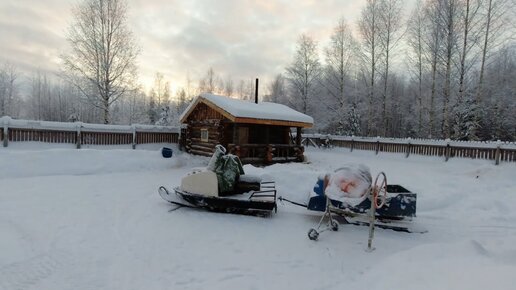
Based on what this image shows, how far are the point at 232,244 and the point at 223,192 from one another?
2.06 meters

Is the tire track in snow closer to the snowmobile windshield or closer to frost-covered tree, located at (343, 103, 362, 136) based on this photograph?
the snowmobile windshield

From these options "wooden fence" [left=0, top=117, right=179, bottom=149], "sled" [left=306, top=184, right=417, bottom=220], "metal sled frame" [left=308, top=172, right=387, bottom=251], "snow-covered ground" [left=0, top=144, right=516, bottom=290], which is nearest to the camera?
"snow-covered ground" [left=0, top=144, right=516, bottom=290]

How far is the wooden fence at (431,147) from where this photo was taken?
13.8 meters

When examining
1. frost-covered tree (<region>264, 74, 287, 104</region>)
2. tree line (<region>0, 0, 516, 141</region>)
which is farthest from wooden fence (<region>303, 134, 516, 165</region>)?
frost-covered tree (<region>264, 74, 287, 104</region>)

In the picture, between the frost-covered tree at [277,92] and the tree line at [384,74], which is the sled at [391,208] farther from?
the frost-covered tree at [277,92]

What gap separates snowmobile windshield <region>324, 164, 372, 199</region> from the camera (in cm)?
520

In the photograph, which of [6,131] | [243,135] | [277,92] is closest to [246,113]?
[243,135]

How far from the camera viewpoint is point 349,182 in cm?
526

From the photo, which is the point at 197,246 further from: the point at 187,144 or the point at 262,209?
A: the point at 187,144

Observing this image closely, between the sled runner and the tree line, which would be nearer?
the sled runner

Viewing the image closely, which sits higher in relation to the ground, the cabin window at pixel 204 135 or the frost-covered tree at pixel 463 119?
the frost-covered tree at pixel 463 119

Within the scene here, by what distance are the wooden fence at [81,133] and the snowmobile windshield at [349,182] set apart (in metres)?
13.8

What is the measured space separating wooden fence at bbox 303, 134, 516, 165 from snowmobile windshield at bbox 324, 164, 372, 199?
→ 1212 cm

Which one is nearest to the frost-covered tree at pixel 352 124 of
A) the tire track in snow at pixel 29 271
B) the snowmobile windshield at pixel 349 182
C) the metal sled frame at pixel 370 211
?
the metal sled frame at pixel 370 211
